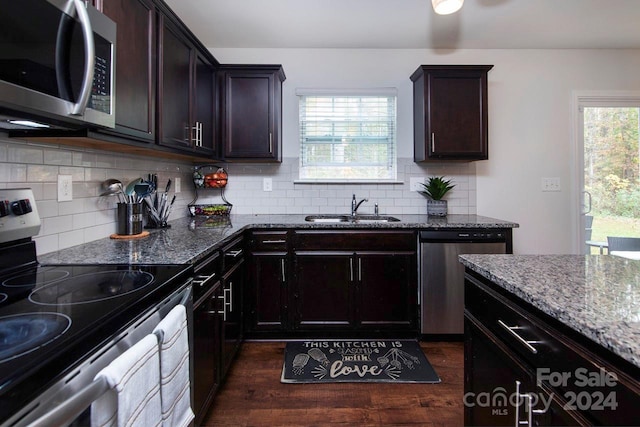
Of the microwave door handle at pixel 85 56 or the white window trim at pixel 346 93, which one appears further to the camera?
the white window trim at pixel 346 93

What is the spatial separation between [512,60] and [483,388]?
3097 mm

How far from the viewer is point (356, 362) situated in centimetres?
222

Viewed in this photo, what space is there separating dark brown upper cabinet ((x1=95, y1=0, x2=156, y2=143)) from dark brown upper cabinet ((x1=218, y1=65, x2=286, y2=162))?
3.33 ft

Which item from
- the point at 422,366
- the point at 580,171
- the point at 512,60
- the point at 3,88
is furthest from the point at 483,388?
the point at 512,60

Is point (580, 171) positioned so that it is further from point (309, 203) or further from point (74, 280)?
point (74, 280)

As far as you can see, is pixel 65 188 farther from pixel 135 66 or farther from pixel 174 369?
pixel 174 369

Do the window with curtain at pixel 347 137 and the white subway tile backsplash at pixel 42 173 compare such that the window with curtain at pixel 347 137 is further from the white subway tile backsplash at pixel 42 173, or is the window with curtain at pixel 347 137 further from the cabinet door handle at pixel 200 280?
the white subway tile backsplash at pixel 42 173

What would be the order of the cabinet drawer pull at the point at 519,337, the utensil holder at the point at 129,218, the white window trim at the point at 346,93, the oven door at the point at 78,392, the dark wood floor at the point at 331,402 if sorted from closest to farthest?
the oven door at the point at 78,392, the cabinet drawer pull at the point at 519,337, the dark wood floor at the point at 331,402, the utensil holder at the point at 129,218, the white window trim at the point at 346,93

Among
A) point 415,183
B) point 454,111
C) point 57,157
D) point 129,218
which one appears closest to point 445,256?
point 415,183

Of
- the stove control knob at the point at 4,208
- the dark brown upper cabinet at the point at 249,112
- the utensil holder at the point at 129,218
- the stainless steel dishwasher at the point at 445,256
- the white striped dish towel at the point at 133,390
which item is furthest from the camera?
the dark brown upper cabinet at the point at 249,112

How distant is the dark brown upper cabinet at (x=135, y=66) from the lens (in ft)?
4.70

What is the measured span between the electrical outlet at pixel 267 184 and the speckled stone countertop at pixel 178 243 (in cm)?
58

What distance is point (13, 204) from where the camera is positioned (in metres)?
1.23

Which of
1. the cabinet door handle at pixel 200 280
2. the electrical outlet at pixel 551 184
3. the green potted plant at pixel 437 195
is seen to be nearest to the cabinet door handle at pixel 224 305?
the cabinet door handle at pixel 200 280
